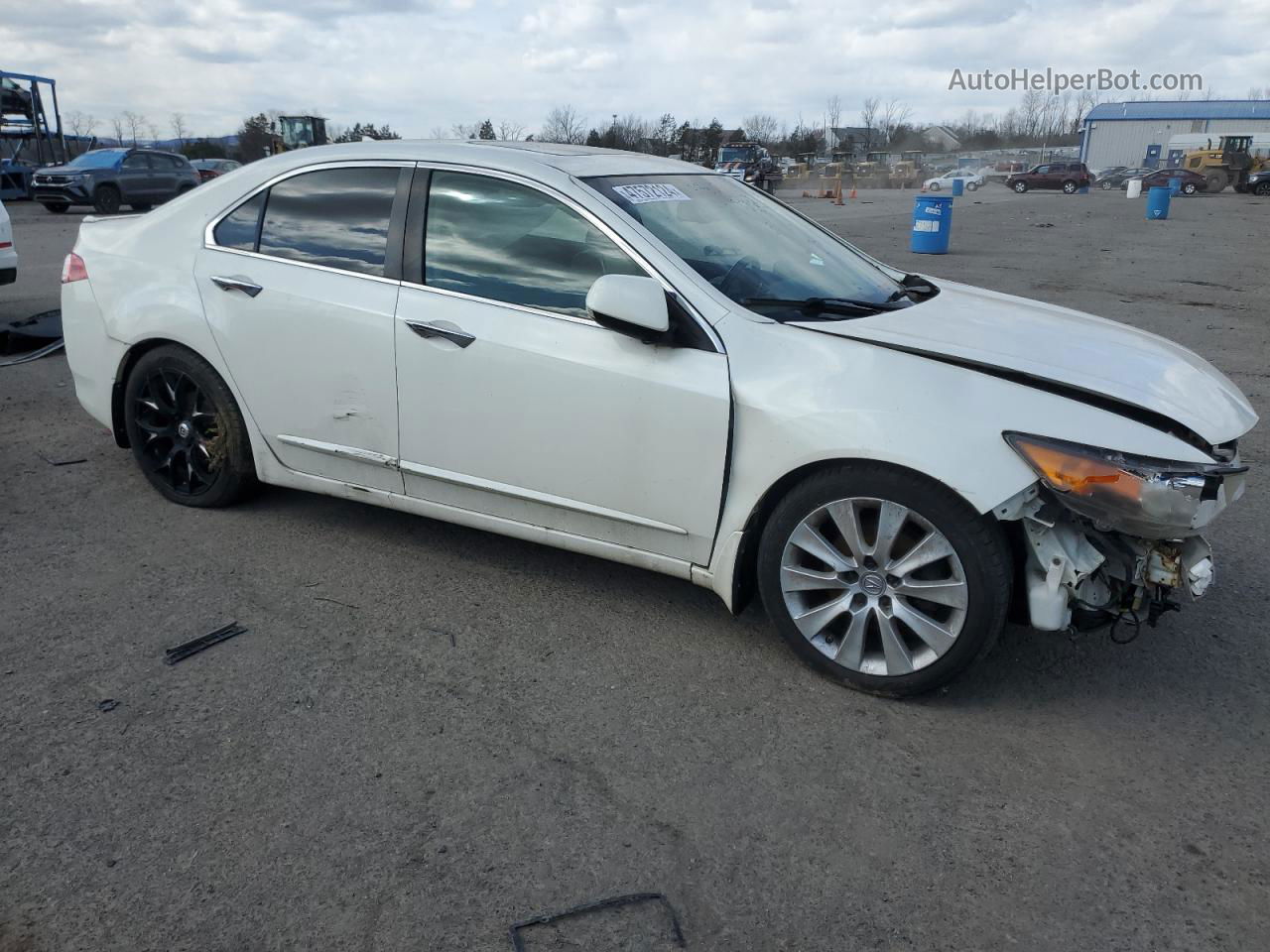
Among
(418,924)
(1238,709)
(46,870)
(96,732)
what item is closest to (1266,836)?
(1238,709)

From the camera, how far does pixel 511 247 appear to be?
3785 mm

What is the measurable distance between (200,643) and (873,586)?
232 cm

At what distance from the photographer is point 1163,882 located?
99.4 inches

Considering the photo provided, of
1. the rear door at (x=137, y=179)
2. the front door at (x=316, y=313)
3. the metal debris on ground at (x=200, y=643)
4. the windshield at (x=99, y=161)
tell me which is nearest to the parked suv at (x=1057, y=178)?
the rear door at (x=137, y=179)

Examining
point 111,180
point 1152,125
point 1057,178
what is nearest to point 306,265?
point 111,180

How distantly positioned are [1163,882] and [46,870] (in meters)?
2.73

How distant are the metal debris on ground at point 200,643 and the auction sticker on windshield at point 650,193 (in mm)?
2115

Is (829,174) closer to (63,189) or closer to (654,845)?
(63,189)

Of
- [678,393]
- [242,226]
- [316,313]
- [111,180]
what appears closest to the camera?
[678,393]

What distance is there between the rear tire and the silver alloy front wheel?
25102mm

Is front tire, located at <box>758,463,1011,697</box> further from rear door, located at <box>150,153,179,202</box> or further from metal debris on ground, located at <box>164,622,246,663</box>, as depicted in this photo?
rear door, located at <box>150,153,179,202</box>

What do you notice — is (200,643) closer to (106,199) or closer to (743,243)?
(743,243)

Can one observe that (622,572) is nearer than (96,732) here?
No

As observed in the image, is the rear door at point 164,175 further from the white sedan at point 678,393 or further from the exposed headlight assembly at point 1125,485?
the exposed headlight assembly at point 1125,485
